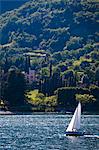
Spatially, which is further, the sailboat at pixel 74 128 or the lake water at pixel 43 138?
the sailboat at pixel 74 128

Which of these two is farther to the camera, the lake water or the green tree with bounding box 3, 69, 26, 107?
the green tree with bounding box 3, 69, 26, 107

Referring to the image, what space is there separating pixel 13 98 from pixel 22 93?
3332mm

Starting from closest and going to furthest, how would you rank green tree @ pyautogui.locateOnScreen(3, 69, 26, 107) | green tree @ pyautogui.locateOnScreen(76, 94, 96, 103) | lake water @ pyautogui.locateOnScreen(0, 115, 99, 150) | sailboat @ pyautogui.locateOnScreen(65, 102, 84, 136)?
lake water @ pyautogui.locateOnScreen(0, 115, 99, 150) → sailboat @ pyautogui.locateOnScreen(65, 102, 84, 136) → green tree @ pyautogui.locateOnScreen(3, 69, 26, 107) → green tree @ pyautogui.locateOnScreen(76, 94, 96, 103)

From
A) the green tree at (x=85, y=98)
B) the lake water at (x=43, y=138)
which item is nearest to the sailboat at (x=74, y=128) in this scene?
the lake water at (x=43, y=138)

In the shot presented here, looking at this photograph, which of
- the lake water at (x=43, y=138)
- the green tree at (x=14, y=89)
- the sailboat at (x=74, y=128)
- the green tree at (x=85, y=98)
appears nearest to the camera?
the lake water at (x=43, y=138)

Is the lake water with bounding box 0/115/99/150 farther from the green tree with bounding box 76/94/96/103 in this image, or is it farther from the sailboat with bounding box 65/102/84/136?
the green tree with bounding box 76/94/96/103

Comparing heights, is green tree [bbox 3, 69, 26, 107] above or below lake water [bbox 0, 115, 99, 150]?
above

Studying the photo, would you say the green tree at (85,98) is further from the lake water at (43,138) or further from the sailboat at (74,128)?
the sailboat at (74,128)

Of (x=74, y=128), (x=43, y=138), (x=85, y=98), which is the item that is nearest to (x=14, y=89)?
(x=85, y=98)

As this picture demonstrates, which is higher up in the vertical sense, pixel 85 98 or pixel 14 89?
pixel 14 89

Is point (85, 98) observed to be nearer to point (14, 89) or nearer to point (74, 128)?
point (14, 89)

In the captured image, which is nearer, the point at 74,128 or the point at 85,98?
the point at 74,128

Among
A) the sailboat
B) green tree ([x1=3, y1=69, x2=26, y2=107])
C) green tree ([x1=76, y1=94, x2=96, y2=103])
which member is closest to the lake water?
the sailboat

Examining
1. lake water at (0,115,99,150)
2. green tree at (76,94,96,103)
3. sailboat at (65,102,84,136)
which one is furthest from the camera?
green tree at (76,94,96,103)
